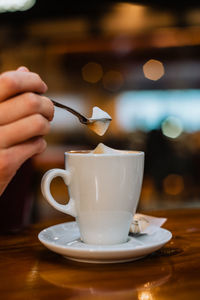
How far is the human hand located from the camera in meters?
0.66

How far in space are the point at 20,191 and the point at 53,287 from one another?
98cm

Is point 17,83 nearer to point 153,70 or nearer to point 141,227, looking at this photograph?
point 141,227

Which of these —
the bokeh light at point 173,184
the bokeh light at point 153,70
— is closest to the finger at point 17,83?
the bokeh light at point 173,184

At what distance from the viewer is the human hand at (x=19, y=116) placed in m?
0.66

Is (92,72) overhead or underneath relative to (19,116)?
overhead

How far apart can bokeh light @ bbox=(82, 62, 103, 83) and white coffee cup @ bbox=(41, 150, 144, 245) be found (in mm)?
5397

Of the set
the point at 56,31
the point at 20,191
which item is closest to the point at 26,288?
the point at 20,191

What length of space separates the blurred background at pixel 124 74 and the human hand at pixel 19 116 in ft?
11.1

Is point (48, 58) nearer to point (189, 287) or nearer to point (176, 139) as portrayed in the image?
point (176, 139)

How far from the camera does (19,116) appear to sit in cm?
68

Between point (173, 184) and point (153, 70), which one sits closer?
point (173, 184)

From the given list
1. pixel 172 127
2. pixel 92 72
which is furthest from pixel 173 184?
pixel 92 72

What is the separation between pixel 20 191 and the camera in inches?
58.2

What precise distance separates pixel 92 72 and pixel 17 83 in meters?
5.61
